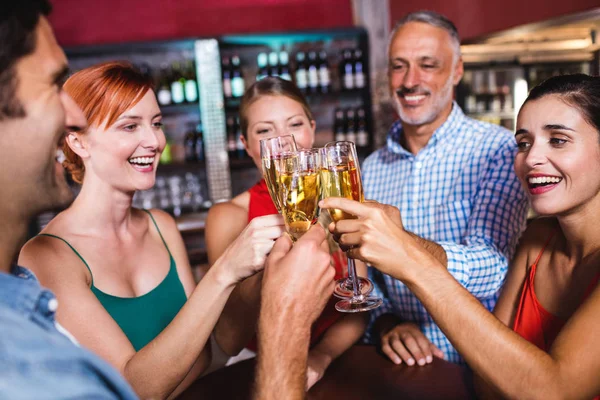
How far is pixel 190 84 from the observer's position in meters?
4.49

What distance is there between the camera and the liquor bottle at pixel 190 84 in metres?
4.48

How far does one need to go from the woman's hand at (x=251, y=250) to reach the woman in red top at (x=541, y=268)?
184 millimetres

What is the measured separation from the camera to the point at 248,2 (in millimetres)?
4742

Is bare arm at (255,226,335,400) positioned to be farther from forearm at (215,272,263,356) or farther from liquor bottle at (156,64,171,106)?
liquor bottle at (156,64,171,106)

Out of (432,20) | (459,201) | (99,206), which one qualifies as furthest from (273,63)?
(99,206)

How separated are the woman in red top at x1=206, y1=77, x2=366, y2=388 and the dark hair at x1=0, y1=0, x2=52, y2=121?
3.11 feet

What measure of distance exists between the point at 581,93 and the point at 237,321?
52.5 inches

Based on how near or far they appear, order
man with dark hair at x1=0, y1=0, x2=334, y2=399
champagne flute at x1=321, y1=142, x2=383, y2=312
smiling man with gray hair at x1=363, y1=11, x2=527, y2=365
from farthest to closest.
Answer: smiling man with gray hair at x1=363, y1=11, x2=527, y2=365
champagne flute at x1=321, y1=142, x2=383, y2=312
man with dark hair at x1=0, y1=0, x2=334, y2=399

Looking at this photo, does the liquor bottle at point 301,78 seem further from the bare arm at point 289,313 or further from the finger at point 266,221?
the bare arm at point 289,313

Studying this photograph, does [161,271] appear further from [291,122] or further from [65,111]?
[65,111]

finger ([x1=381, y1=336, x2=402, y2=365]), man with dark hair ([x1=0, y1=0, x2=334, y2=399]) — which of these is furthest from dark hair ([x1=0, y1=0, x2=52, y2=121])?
finger ([x1=381, y1=336, x2=402, y2=365])

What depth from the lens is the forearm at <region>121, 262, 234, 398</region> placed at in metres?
1.26

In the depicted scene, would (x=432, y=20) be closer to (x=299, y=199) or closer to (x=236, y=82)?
(x=299, y=199)

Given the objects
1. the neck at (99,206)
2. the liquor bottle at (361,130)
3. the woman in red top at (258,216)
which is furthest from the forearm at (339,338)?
the liquor bottle at (361,130)
